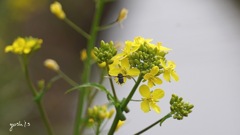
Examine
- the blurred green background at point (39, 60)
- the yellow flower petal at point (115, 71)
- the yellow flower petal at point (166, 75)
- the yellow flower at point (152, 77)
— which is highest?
the blurred green background at point (39, 60)

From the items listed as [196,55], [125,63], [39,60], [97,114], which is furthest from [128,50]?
[196,55]

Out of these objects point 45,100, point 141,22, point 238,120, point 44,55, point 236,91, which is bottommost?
point 238,120

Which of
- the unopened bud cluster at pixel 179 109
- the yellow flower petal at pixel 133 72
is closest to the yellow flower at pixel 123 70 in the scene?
the yellow flower petal at pixel 133 72

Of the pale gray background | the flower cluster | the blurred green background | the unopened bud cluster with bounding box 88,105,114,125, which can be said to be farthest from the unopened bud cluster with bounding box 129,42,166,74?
the pale gray background

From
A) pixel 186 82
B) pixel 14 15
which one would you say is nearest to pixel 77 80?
pixel 186 82

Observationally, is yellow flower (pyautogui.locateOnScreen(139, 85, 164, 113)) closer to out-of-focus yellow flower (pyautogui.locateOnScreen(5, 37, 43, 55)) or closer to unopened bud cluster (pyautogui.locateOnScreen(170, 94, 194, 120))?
unopened bud cluster (pyautogui.locateOnScreen(170, 94, 194, 120))

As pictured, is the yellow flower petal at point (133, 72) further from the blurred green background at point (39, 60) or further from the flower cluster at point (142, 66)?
the blurred green background at point (39, 60)

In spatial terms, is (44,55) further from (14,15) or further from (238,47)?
(238,47)
